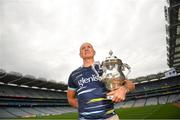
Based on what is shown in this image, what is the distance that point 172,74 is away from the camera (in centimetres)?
8994

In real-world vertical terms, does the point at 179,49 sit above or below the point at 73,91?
above

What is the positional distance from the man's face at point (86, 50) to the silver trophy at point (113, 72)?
1.49 ft

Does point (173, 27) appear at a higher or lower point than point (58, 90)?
higher

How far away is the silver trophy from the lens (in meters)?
3.54

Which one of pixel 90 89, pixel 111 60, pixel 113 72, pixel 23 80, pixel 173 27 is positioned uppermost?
pixel 173 27

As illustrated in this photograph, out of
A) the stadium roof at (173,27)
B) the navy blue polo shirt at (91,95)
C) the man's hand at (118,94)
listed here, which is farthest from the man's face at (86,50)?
the stadium roof at (173,27)

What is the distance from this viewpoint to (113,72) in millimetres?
3623

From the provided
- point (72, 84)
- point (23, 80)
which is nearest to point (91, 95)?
point (72, 84)

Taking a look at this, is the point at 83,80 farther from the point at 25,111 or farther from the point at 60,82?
→ the point at 60,82

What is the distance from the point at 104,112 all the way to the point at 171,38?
33.0 meters

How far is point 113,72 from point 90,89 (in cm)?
56

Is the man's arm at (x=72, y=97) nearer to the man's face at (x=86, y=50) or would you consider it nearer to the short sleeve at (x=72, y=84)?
the short sleeve at (x=72, y=84)

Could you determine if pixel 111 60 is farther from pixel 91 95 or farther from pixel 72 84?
pixel 72 84

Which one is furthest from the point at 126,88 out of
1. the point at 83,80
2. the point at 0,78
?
the point at 0,78
